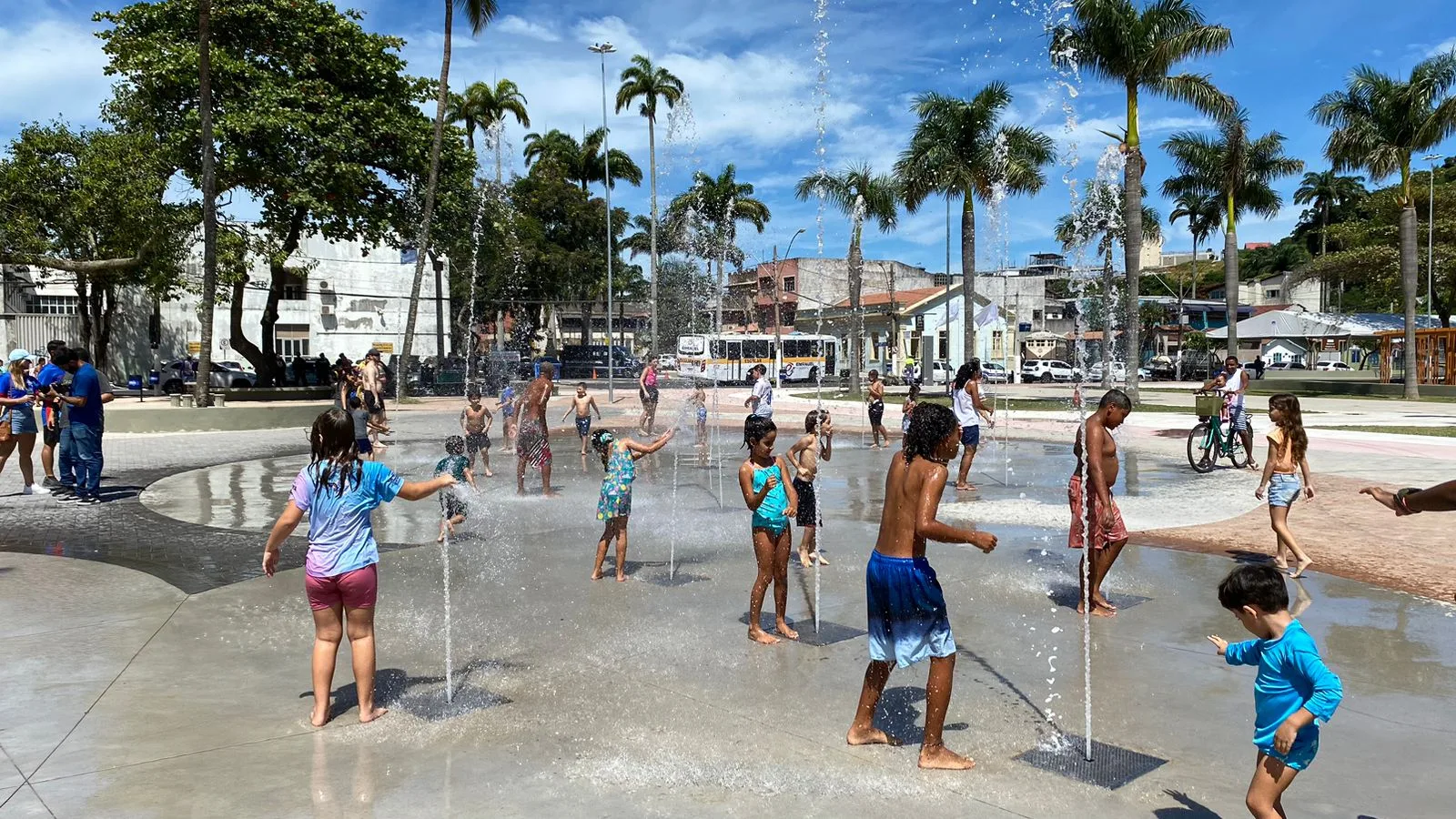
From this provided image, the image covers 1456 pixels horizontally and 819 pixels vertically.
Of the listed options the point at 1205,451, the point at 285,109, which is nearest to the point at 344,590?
the point at 1205,451

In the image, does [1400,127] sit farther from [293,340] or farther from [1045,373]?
[293,340]

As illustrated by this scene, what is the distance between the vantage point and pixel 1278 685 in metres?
3.42

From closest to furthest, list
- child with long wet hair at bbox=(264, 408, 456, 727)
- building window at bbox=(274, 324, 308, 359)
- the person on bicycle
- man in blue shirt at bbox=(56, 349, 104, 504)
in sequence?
child with long wet hair at bbox=(264, 408, 456, 727) < man in blue shirt at bbox=(56, 349, 104, 504) < the person on bicycle < building window at bbox=(274, 324, 308, 359)

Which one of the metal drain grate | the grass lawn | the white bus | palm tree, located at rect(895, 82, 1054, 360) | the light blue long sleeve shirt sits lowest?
the metal drain grate

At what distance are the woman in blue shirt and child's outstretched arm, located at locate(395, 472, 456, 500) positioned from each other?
9744 mm

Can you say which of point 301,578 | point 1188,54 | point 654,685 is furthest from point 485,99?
point 654,685

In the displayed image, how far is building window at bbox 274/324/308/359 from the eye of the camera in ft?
163

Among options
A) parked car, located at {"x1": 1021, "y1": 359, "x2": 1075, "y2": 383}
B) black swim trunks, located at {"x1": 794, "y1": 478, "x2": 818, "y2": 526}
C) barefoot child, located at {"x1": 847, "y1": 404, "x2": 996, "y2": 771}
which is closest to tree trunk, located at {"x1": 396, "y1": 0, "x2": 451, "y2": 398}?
black swim trunks, located at {"x1": 794, "y1": 478, "x2": 818, "y2": 526}

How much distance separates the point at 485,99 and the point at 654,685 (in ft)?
157

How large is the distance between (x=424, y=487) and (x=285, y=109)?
26.5 m

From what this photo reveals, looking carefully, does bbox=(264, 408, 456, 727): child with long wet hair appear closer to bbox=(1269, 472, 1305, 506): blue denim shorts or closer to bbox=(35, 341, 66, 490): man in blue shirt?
bbox=(1269, 472, 1305, 506): blue denim shorts

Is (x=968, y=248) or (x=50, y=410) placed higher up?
(x=968, y=248)

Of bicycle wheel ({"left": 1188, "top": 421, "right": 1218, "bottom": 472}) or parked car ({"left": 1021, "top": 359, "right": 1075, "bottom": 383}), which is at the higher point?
parked car ({"left": 1021, "top": 359, "right": 1075, "bottom": 383})

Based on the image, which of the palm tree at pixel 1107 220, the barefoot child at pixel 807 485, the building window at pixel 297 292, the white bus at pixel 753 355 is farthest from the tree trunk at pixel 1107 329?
the building window at pixel 297 292
